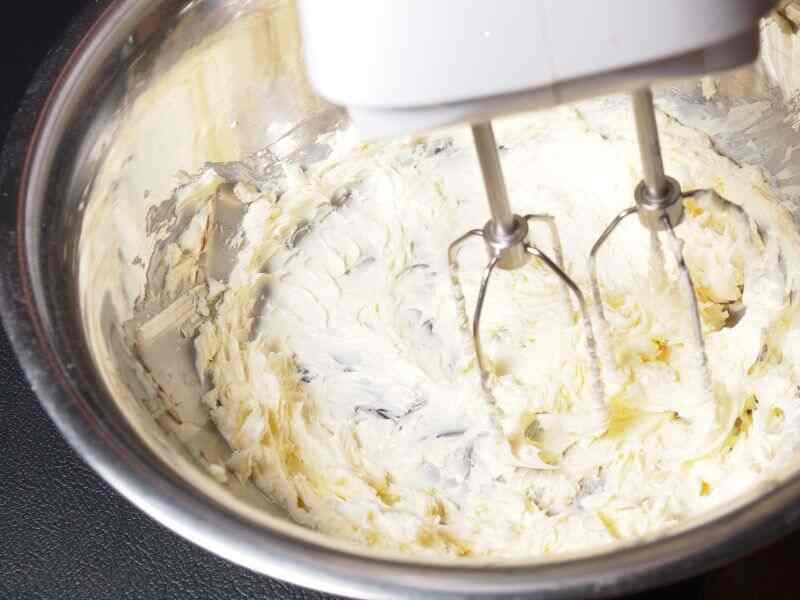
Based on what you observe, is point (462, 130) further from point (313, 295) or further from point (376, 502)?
point (376, 502)

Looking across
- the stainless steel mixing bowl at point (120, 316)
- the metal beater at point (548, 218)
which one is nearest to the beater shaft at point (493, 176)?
the metal beater at point (548, 218)

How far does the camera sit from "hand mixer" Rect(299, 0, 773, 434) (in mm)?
549

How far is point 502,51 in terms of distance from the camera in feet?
1.82

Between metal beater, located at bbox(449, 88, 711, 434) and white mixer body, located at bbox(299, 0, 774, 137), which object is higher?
white mixer body, located at bbox(299, 0, 774, 137)

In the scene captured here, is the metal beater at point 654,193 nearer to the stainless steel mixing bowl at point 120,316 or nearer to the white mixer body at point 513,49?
the white mixer body at point 513,49

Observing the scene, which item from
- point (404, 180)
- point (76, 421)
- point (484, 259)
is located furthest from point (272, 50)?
point (76, 421)

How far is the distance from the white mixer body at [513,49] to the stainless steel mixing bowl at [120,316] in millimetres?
265

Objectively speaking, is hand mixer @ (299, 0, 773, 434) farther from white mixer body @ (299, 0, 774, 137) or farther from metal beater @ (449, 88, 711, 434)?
metal beater @ (449, 88, 711, 434)

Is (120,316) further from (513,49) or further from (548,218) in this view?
(513,49)

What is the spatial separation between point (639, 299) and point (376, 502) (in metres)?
0.34

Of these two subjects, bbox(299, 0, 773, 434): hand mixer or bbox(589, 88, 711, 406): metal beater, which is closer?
bbox(299, 0, 773, 434): hand mixer

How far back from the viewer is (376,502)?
95cm

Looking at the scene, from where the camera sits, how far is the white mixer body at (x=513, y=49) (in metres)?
0.55

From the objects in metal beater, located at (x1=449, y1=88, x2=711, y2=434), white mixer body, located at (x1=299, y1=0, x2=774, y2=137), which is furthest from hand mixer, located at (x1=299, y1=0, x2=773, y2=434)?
metal beater, located at (x1=449, y1=88, x2=711, y2=434)
